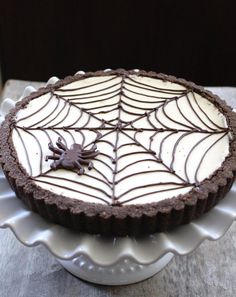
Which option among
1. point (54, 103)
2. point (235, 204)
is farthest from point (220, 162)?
point (54, 103)

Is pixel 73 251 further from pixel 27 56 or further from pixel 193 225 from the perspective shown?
pixel 27 56

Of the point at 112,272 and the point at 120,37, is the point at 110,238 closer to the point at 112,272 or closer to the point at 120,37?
the point at 112,272

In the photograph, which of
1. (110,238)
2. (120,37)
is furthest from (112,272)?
(120,37)

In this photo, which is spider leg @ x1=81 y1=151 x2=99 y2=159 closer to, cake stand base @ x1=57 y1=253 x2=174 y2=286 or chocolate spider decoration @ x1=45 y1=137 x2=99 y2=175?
chocolate spider decoration @ x1=45 y1=137 x2=99 y2=175

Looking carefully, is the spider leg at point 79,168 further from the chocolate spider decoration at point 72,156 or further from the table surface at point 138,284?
the table surface at point 138,284

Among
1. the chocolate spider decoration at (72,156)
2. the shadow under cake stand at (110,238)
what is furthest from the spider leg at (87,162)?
the shadow under cake stand at (110,238)

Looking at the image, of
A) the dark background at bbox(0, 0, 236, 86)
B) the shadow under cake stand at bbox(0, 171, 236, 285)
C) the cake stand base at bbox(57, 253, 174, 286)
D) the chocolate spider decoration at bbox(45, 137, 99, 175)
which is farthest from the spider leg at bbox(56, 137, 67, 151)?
the dark background at bbox(0, 0, 236, 86)
